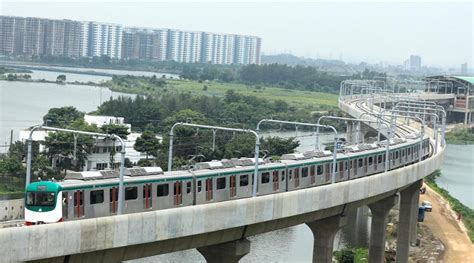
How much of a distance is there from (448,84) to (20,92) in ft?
191

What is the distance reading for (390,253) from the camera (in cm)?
3706

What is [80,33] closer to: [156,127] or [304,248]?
[156,127]

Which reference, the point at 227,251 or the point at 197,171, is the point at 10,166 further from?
the point at 227,251

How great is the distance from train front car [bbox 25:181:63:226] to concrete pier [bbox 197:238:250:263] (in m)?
4.57

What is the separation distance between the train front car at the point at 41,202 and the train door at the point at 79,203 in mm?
767

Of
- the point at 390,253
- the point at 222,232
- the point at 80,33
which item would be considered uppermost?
the point at 80,33

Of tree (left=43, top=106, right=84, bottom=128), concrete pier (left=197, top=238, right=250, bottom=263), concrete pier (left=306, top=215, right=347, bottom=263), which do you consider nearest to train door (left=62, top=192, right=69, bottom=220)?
concrete pier (left=197, top=238, right=250, bottom=263)

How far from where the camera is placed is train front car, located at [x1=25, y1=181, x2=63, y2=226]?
14.9 m

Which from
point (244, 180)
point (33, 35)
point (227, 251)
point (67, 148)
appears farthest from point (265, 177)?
point (33, 35)

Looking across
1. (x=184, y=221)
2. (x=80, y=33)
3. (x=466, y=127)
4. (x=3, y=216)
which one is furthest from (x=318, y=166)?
(x=80, y=33)

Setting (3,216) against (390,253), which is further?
(390,253)

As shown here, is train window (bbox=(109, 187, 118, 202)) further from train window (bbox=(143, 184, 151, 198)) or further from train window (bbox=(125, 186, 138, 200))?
train window (bbox=(143, 184, 151, 198))

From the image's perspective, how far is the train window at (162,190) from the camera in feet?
58.5

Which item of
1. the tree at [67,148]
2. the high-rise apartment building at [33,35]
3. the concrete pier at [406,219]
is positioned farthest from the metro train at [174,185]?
the high-rise apartment building at [33,35]
